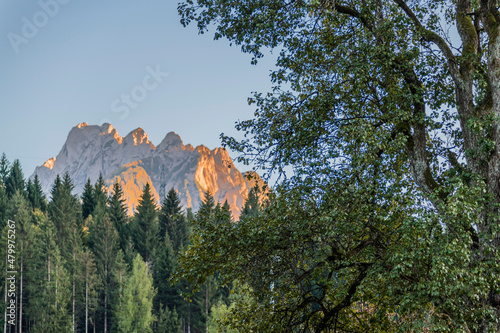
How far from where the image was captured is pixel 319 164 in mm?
10523

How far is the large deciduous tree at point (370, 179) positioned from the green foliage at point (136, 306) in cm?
4131

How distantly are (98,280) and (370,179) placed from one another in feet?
167

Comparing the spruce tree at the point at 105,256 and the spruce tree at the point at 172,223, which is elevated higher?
the spruce tree at the point at 172,223

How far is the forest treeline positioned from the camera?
50.0m

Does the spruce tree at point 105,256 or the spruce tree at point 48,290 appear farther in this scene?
the spruce tree at point 105,256

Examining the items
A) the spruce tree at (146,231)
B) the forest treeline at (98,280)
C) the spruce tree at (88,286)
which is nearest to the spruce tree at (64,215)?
the forest treeline at (98,280)

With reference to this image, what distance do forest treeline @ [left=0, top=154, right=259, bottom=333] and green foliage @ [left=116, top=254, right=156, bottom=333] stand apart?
9 centimetres

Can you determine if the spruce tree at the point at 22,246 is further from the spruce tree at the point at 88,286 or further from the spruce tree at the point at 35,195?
the spruce tree at the point at 35,195

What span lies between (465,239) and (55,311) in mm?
46386

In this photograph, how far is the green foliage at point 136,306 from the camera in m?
49.6

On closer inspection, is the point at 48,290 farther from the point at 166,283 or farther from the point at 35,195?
the point at 35,195

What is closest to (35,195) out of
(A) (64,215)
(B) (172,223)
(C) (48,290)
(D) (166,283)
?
(A) (64,215)

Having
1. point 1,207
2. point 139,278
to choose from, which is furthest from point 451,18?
point 1,207

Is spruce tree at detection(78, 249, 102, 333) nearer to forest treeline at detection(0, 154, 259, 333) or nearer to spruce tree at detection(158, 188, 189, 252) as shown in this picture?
forest treeline at detection(0, 154, 259, 333)
